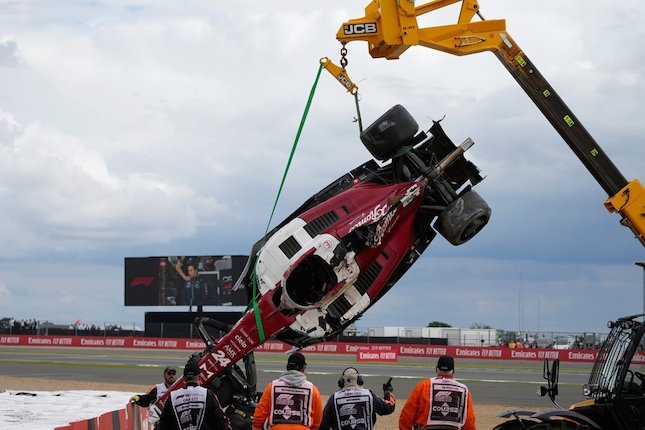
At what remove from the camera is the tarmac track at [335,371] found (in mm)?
31406

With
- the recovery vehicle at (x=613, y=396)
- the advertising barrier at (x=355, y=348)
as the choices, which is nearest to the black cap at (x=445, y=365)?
the recovery vehicle at (x=613, y=396)

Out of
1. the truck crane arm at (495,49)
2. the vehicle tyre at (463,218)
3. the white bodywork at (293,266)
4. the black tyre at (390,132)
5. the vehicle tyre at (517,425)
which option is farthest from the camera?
the black tyre at (390,132)

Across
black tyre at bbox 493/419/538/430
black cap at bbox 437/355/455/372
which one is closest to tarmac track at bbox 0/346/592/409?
black tyre at bbox 493/419/538/430

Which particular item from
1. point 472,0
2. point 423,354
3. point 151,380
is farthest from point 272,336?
point 423,354

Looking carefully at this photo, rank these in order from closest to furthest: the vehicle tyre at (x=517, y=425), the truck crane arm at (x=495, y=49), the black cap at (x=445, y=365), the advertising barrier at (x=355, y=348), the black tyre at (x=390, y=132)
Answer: the black cap at (x=445, y=365)
the vehicle tyre at (x=517, y=425)
the truck crane arm at (x=495, y=49)
the black tyre at (x=390, y=132)
the advertising barrier at (x=355, y=348)

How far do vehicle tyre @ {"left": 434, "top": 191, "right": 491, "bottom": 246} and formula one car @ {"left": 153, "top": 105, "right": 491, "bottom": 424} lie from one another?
0.05 feet

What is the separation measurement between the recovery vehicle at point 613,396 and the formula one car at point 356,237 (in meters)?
2.65

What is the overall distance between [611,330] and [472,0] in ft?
15.3

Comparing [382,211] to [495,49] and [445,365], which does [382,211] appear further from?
[445,365]

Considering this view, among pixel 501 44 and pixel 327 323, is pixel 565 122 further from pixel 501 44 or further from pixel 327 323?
pixel 327 323

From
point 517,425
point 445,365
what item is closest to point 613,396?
point 517,425

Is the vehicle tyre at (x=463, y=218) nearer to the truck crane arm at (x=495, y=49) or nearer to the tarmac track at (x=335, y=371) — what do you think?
the truck crane arm at (x=495, y=49)

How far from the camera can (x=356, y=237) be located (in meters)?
12.6

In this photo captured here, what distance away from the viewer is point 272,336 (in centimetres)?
1305
